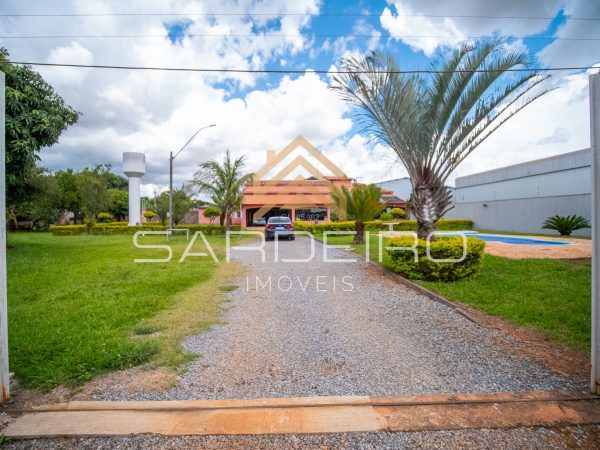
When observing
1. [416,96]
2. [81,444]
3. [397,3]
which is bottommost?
[81,444]

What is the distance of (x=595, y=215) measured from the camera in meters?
2.95

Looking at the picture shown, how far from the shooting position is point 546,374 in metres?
3.42

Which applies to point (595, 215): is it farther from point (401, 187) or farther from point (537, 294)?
point (401, 187)

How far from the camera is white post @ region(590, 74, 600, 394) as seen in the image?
2961 mm

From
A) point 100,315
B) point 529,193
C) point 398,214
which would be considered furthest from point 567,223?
point 100,315

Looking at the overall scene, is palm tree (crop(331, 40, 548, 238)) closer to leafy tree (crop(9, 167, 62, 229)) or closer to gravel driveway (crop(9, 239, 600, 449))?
gravel driveway (crop(9, 239, 600, 449))

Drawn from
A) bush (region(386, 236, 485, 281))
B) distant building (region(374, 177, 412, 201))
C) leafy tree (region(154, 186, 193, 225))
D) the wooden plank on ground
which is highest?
distant building (region(374, 177, 412, 201))

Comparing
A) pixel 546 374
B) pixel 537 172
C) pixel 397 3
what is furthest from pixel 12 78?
pixel 537 172

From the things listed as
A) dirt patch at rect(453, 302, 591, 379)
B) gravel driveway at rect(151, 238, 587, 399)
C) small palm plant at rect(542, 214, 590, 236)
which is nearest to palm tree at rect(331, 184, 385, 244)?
gravel driveway at rect(151, 238, 587, 399)

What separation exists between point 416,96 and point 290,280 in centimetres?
562

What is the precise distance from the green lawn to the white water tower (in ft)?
106

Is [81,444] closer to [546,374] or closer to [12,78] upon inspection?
[546,374]

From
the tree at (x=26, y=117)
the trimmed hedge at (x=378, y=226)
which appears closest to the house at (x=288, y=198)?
the trimmed hedge at (x=378, y=226)

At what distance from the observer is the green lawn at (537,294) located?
187 inches
